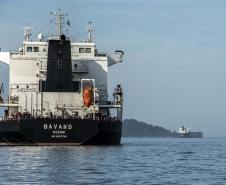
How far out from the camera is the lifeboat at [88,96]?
57656mm

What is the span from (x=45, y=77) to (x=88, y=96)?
7.25 metres

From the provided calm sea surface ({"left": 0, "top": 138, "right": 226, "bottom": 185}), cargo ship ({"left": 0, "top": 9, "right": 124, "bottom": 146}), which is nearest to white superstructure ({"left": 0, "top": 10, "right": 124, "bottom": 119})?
cargo ship ({"left": 0, "top": 9, "right": 124, "bottom": 146})

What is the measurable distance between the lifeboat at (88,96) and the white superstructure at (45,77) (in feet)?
2.13

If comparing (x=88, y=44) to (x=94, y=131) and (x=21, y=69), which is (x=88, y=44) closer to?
(x=21, y=69)

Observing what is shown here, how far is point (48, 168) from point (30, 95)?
1032 inches

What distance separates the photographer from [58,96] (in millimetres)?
59094

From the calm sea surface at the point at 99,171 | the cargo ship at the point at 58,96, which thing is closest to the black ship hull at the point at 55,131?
the cargo ship at the point at 58,96

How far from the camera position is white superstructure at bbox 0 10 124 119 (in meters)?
59.0

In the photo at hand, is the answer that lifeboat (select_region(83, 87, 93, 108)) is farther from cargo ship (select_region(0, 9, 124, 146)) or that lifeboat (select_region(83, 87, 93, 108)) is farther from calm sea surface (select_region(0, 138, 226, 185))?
calm sea surface (select_region(0, 138, 226, 185))

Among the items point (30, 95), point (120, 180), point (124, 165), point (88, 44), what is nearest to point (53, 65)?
point (30, 95)

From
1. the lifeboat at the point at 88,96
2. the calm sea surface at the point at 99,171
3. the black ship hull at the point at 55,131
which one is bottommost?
the calm sea surface at the point at 99,171

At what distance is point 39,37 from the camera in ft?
226

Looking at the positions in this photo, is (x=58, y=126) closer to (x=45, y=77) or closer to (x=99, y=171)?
(x=45, y=77)

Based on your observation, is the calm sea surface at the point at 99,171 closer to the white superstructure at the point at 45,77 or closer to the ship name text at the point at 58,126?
the ship name text at the point at 58,126
